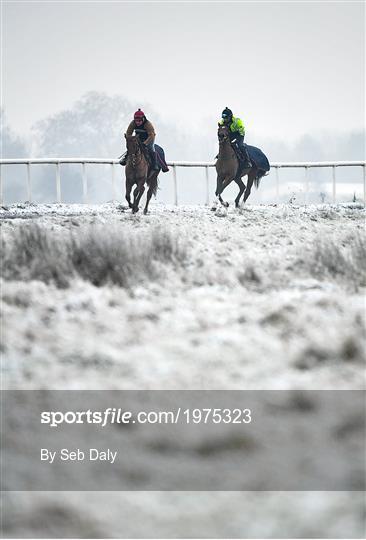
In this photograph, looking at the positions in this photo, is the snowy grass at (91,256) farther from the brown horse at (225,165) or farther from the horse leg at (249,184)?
the horse leg at (249,184)

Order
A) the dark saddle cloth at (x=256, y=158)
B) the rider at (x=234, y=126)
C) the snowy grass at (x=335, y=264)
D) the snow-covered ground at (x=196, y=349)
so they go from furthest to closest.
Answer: the dark saddle cloth at (x=256, y=158)
the rider at (x=234, y=126)
the snowy grass at (x=335, y=264)
the snow-covered ground at (x=196, y=349)

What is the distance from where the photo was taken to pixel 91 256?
7.70 metres

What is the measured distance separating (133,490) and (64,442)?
2.64 feet

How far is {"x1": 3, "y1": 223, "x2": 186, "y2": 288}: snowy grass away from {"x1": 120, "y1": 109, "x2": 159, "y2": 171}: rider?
573cm

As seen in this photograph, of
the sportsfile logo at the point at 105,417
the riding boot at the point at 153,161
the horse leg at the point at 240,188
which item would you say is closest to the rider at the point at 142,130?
the riding boot at the point at 153,161

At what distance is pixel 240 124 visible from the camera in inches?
658

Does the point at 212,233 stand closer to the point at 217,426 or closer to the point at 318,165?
the point at 217,426

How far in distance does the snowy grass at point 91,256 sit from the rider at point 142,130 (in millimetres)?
5730

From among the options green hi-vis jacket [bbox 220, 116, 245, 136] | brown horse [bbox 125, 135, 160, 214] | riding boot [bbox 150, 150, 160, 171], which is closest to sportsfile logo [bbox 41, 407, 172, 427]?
brown horse [bbox 125, 135, 160, 214]

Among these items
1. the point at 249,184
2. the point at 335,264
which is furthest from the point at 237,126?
the point at 335,264

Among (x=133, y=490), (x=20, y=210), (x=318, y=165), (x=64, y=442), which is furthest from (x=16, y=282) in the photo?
(x=318, y=165)

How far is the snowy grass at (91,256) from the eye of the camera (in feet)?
23.8

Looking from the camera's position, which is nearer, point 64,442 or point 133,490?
point 133,490

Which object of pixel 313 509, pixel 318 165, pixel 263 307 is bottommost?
pixel 313 509
